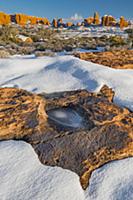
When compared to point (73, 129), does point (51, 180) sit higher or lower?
lower

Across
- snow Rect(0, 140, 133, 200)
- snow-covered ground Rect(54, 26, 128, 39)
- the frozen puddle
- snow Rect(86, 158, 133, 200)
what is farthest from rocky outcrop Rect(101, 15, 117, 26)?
snow Rect(0, 140, 133, 200)

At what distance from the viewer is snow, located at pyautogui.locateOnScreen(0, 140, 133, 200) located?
2.48m

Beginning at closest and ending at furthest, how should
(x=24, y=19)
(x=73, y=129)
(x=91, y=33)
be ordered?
1. (x=73, y=129)
2. (x=91, y=33)
3. (x=24, y=19)

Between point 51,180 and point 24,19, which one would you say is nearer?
point 51,180

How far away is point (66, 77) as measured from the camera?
5.37 m

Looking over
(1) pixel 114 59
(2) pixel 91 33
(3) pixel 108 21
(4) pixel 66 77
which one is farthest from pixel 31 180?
(3) pixel 108 21

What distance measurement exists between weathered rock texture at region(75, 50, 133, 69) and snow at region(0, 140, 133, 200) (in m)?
3.79

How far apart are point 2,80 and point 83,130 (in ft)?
9.34

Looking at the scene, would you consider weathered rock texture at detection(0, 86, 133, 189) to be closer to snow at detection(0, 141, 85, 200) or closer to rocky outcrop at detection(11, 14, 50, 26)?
snow at detection(0, 141, 85, 200)

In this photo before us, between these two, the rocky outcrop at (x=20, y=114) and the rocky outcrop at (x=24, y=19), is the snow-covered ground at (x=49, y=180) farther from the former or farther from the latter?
the rocky outcrop at (x=24, y=19)

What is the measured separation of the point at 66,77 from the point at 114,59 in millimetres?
2032

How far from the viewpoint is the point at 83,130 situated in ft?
11.0

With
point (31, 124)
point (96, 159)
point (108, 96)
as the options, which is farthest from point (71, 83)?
point (96, 159)

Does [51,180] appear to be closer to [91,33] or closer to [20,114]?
[20,114]
